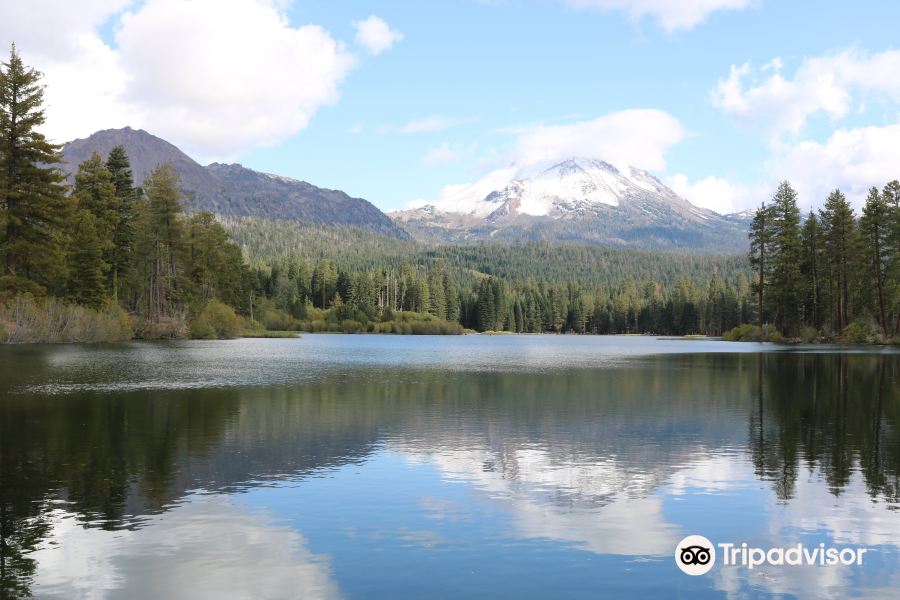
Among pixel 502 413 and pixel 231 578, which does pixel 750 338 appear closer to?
pixel 502 413

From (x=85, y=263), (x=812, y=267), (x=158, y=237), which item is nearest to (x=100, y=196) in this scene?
(x=158, y=237)

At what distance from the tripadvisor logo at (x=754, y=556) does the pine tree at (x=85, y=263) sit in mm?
79343

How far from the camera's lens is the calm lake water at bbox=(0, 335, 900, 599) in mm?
10805

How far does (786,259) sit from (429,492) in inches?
3789

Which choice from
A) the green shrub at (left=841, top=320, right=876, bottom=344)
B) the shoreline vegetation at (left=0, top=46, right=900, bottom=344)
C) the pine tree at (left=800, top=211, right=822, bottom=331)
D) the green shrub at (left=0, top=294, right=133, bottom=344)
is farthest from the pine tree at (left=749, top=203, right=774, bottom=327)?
the green shrub at (left=0, top=294, right=133, bottom=344)

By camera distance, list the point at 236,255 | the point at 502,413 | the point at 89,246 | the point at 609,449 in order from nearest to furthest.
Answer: the point at 609,449 < the point at 502,413 < the point at 89,246 < the point at 236,255

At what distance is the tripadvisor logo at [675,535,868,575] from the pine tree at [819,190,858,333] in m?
89.3

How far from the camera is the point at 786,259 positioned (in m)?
99.7

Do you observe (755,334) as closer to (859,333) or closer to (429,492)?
(859,333)

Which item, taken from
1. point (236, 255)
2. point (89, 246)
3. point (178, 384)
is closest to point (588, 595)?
point (178, 384)

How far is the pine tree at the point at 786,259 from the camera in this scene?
3856 inches

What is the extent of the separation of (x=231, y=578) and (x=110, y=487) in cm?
660

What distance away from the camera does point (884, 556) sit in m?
11.9

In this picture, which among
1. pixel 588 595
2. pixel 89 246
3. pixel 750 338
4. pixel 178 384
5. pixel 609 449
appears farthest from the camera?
pixel 750 338
